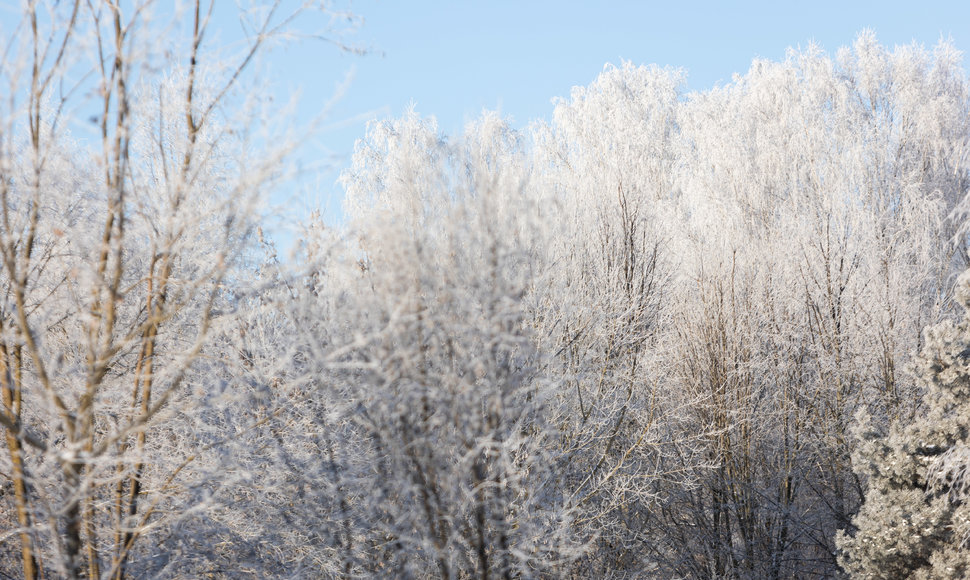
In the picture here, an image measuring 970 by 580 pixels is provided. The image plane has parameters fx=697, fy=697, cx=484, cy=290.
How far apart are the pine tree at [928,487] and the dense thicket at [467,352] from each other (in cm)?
4

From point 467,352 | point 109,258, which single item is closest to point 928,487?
point 467,352

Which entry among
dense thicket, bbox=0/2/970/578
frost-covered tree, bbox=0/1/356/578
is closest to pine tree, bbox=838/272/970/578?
dense thicket, bbox=0/2/970/578

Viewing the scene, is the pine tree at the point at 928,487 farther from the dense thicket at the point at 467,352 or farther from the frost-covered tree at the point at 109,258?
the frost-covered tree at the point at 109,258

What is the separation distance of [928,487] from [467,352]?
557 centimetres

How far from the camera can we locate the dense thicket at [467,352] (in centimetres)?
329

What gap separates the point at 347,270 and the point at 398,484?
4.32 feet

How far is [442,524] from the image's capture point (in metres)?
3.76

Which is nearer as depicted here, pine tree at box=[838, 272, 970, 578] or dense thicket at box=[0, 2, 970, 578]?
dense thicket at box=[0, 2, 970, 578]

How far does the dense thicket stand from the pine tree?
0.04 m

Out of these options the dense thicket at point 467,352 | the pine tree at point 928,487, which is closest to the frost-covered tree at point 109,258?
the dense thicket at point 467,352

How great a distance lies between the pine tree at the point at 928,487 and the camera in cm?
634

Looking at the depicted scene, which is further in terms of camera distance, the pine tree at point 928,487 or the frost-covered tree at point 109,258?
the pine tree at point 928,487

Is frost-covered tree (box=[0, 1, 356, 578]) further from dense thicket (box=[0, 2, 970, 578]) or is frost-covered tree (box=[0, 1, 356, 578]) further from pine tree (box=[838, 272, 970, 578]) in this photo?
pine tree (box=[838, 272, 970, 578])

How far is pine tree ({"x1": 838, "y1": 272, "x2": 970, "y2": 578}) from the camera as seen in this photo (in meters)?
6.34
